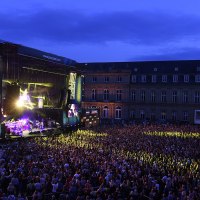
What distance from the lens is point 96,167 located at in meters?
20.2

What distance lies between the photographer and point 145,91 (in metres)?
72.6

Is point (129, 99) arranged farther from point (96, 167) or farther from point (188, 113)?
point (96, 167)

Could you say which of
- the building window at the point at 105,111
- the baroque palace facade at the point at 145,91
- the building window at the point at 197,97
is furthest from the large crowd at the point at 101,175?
the building window at the point at 105,111

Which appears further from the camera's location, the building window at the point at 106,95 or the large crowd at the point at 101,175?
the building window at the point at 106,95

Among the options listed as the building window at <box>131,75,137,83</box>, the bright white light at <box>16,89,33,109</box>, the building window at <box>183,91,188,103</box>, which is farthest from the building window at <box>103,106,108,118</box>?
the bright white light at <box>16,89,33,109</box>

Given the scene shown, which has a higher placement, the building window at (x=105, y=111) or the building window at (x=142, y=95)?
the building window at (x=142, y=95)

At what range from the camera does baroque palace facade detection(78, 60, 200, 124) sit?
6925 centimetres

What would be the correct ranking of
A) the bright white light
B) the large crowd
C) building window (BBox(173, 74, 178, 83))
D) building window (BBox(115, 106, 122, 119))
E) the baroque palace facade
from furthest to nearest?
building window (BBox(115, 106, 122, 119)), building window (BBox(173, 74, 178, 83)), the baroque palace facade, the bright white light, the large crowd

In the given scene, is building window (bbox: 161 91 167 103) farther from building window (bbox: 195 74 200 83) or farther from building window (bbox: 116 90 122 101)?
building window (bbox: 116 90 122 101)

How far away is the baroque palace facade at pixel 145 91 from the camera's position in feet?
227

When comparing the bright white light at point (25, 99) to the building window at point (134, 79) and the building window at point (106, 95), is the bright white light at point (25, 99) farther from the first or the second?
the building window at point (134, 79)

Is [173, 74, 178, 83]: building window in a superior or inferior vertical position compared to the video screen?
superior

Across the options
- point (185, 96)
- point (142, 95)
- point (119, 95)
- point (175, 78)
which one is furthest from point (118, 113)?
point (185, 96)

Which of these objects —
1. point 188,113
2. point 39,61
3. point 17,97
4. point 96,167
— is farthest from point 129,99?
point 96,167
